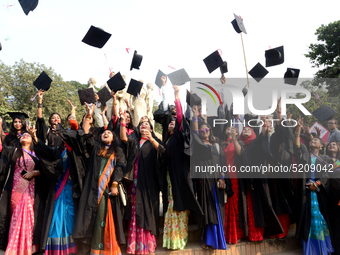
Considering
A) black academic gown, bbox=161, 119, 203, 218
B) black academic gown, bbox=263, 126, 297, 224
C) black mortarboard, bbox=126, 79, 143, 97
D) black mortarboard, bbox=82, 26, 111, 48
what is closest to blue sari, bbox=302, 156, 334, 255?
black academic gown, bbox=263, 126, 297, 224

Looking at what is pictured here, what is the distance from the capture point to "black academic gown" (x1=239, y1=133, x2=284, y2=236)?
4.55 meters

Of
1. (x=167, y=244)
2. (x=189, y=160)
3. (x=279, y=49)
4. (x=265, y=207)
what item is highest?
(x=279, y=49)

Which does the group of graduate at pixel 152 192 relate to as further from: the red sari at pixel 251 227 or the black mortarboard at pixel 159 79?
the black mortarboard at pixel 159 79

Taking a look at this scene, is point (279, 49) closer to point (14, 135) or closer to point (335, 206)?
point (335, 206)

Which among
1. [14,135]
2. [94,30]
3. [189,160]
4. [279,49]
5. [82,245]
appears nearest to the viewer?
[82,245]

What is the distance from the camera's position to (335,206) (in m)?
4.50

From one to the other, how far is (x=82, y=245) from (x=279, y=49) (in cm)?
525

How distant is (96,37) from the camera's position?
219 inches

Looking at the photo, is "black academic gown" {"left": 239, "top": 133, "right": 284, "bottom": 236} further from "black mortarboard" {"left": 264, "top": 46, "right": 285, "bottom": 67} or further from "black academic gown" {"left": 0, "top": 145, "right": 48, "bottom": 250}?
"black academic gown" {"left": 0, "top": 145, "right": 48, "bottom": 250}

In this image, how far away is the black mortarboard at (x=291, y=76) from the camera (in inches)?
237

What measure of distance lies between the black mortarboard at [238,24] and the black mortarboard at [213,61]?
0.69m

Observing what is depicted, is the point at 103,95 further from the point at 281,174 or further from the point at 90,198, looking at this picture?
the point at 281,174

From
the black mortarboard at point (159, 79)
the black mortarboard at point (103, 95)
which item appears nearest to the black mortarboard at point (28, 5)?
the black mortarboard at point (103, 95)

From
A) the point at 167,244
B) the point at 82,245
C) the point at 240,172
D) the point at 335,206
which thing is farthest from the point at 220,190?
the point at 82,245
